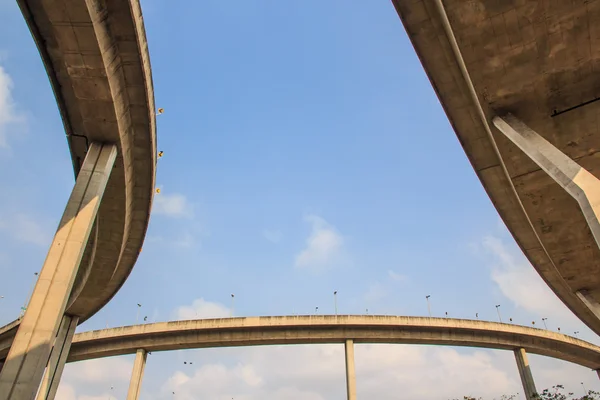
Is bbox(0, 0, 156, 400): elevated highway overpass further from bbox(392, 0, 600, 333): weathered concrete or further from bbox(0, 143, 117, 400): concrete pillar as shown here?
bbox(392, 0, 600, 333): weathered concrete

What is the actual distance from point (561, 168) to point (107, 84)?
13300 millimetres

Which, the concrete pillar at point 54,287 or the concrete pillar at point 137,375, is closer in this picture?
the concrete pillar at point 54,287

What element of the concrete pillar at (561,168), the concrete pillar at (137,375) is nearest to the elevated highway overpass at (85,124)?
the concrete pillar at (561,168)

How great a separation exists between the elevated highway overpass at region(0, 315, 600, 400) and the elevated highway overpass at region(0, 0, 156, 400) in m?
20.5

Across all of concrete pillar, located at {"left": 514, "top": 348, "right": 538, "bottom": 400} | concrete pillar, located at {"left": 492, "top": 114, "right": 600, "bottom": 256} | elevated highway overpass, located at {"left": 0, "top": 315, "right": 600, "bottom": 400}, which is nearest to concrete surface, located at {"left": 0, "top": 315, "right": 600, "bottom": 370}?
elevated highway overpass, located at {"left": 0, "top": 315, "right": 600, "bottom": 400}

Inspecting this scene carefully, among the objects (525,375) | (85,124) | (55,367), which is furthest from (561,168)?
(525,375)

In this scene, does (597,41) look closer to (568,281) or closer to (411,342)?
(568,281)

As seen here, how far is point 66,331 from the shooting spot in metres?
29.4

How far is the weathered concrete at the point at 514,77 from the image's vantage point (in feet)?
33.3

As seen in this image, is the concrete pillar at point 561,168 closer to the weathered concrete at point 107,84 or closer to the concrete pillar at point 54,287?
the weathered concrete at point 107,84

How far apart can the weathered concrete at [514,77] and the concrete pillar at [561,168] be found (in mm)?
661

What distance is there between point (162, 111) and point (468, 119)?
37.4ft

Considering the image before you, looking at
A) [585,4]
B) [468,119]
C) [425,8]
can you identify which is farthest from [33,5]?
[585,4]

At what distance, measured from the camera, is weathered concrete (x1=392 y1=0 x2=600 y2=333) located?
10.2m
